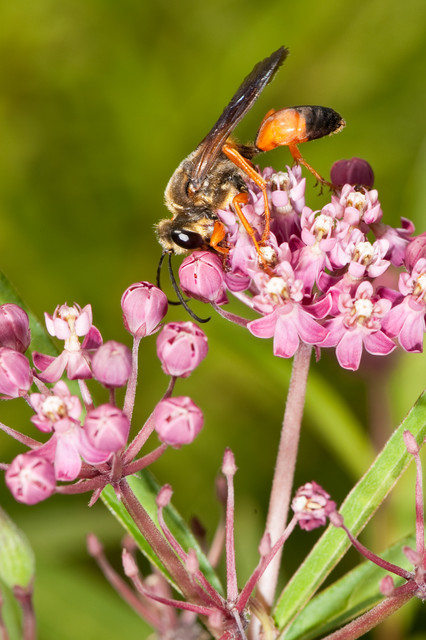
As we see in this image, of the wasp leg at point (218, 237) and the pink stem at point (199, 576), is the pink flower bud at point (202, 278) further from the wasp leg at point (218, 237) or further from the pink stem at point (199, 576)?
the pink stem at point (199, 576)

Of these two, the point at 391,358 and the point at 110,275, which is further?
the point at 110,275

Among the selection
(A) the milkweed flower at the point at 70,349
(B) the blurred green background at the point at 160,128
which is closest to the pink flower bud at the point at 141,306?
(A) the milkweed flower at the point at 70,349

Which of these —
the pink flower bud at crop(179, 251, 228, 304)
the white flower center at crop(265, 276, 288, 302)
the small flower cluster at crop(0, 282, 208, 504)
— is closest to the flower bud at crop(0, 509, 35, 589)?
the small flower cluster at crop(0, 282, 208, 504)

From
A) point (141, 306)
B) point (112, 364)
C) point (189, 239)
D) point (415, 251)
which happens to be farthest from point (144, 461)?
point (415, 251)

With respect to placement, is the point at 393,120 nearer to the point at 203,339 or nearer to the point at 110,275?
the point at 110,275

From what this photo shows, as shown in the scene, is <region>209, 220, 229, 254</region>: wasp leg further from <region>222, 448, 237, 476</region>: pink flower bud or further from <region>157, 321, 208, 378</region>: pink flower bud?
<region>222, 448, 237, 476</region>: pink flower bud

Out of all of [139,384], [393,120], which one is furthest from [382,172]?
[139,384]
